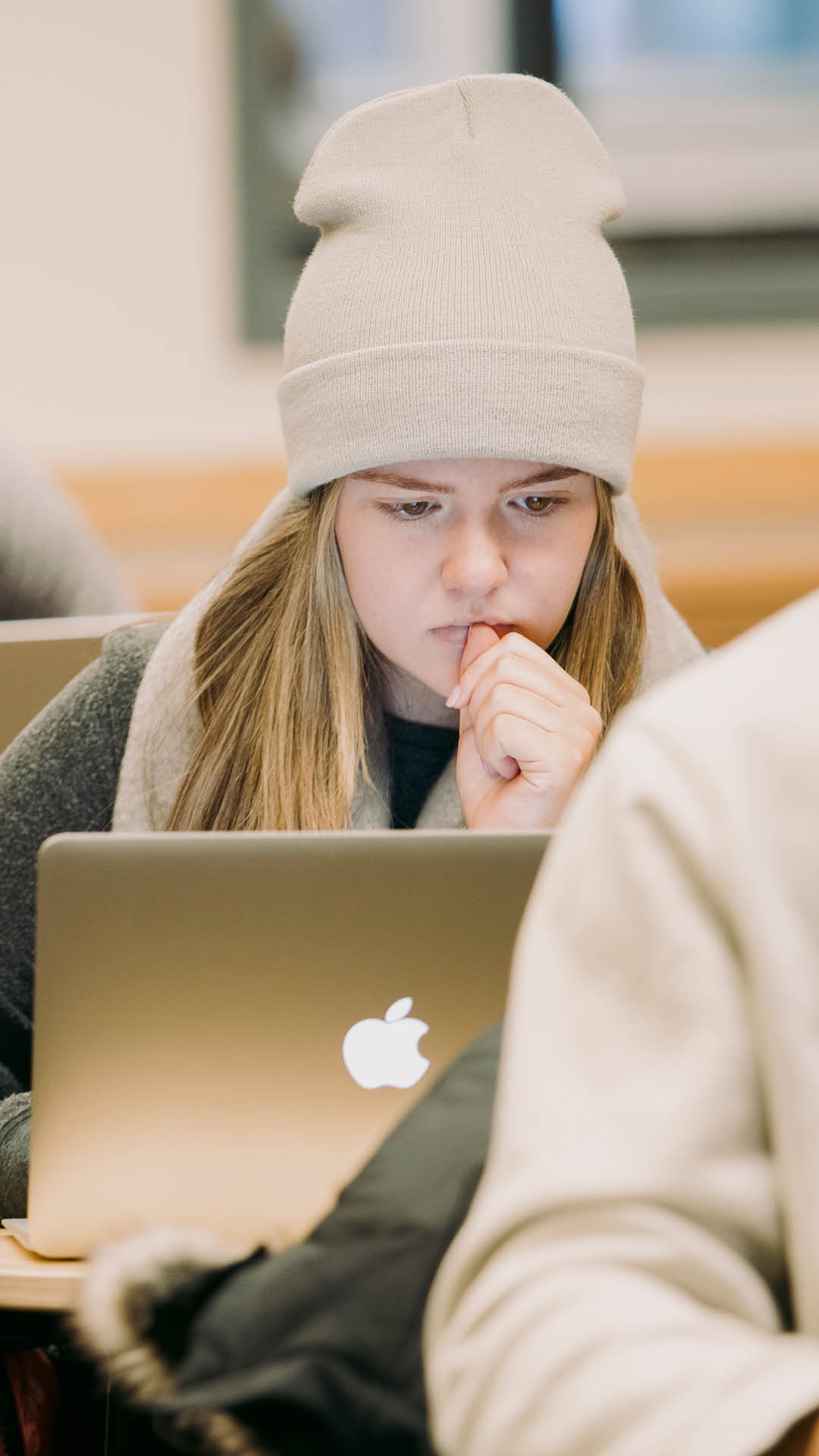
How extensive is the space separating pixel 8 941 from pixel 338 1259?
0.73m

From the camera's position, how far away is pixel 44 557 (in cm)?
181

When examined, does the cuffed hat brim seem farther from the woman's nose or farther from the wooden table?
the wooden table

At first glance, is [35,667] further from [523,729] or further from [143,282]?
[143,282]

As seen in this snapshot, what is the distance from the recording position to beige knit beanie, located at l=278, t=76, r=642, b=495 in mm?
1168

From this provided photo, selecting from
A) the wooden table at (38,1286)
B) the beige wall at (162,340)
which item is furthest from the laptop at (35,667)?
the beige wall at (162,340)

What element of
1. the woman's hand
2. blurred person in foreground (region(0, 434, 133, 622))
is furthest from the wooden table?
blurred person in foreground (region(0, 434, 133, 622))

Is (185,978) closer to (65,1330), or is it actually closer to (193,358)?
(65,1330)

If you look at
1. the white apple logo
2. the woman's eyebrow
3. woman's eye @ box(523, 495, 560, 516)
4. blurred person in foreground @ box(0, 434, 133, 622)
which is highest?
the woman's eyebrow

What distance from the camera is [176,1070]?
→ 76 centimetres

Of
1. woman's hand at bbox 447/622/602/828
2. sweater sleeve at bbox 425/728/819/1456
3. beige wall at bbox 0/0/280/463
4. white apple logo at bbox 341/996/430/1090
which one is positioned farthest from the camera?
beige wall at bbox 0/0/280/463

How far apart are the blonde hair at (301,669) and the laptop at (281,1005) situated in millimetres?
428

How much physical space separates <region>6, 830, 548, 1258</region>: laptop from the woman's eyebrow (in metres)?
0.47

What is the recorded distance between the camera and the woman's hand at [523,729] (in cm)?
111

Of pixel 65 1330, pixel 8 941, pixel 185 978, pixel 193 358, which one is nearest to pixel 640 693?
pixel 8 941
